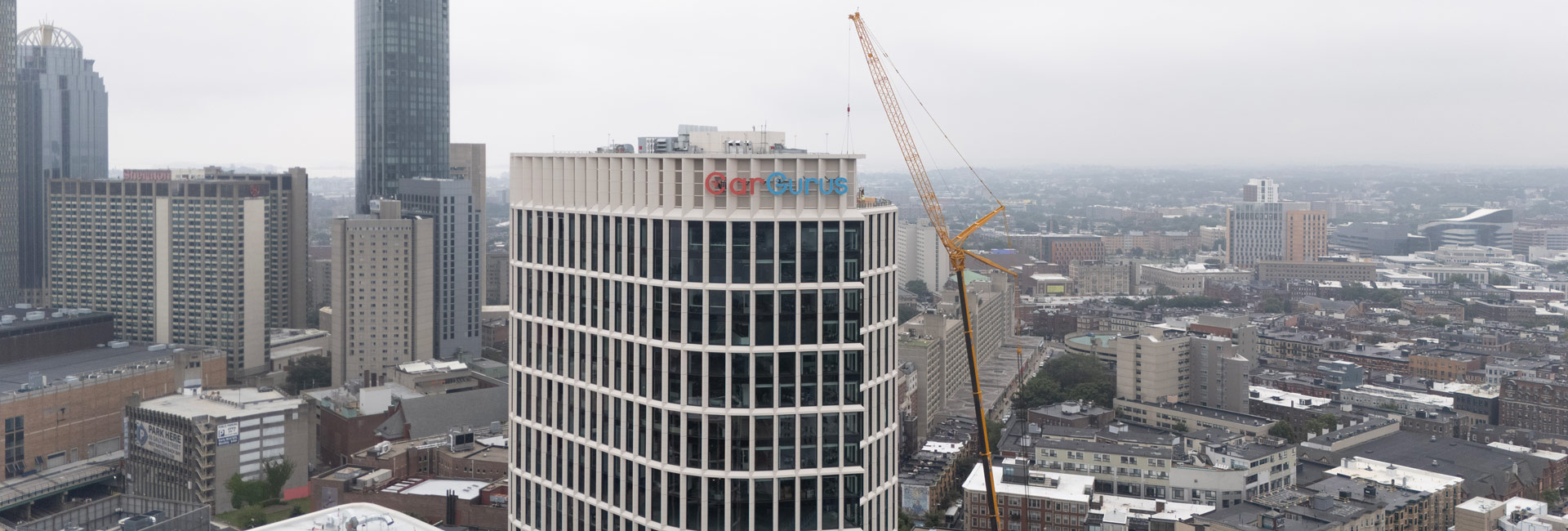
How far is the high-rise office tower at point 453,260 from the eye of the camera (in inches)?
5408

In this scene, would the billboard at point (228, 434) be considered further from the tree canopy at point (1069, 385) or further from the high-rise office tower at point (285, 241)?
the tree canopy at point (1069, 385)

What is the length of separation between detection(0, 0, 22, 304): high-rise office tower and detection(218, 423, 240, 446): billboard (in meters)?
89.4

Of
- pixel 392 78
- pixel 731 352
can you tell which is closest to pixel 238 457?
pixel 731 352

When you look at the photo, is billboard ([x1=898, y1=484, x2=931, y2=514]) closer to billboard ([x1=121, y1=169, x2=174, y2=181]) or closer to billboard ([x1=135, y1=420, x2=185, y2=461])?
billboard ([x1=135, y1=420, x2=185, y2=461])

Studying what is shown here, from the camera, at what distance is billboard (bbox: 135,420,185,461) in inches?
3305

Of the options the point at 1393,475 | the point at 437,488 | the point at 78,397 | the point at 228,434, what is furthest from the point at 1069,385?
the point at 78,397

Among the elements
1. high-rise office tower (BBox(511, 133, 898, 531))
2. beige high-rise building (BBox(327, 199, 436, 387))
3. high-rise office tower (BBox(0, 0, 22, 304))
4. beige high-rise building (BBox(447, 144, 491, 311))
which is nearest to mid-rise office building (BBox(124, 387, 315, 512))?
beige high-rise building (BBox(327, 199, 436, 387))

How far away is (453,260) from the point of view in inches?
5492

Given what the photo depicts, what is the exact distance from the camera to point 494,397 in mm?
98438

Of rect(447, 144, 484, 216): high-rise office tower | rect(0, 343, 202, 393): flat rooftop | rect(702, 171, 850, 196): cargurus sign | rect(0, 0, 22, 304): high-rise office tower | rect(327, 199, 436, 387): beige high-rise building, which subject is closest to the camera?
rect(702, 171, 850, 196): cargurus sign

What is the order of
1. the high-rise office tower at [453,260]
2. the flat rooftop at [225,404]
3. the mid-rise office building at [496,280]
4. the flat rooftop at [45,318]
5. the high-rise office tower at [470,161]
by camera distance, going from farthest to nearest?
the mid-rise office building at [496,280] → the high-rise office tower at [470,161] → the high-rise office tower at [453,260] → the flat rooftop at [45,318] → the flat rooftop at [225,404]

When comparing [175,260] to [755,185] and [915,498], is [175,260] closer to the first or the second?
[915,498]

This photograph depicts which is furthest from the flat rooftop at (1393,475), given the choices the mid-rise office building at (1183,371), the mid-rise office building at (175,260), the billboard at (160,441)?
the mid-rise office building at (175,260)

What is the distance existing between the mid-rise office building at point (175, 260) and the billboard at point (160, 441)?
128 ft
